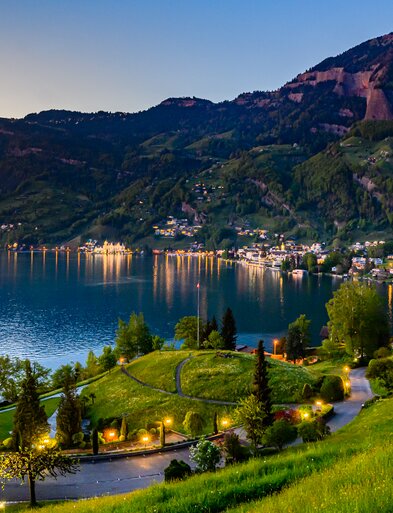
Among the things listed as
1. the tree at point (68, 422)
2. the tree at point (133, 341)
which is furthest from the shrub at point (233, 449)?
the tree at point (133, 341)

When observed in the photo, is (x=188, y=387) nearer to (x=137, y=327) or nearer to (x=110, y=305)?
(x=137, y=327)

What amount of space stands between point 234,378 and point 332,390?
42.5 ft

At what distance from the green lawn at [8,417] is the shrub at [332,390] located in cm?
3794

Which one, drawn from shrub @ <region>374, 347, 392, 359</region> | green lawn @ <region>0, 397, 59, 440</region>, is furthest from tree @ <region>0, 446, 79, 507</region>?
shrub @ <region>374, 347, 392, 359</region>

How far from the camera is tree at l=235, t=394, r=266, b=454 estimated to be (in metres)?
37.8

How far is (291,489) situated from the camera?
43.4 feet

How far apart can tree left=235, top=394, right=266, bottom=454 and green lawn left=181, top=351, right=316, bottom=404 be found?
61.6ft

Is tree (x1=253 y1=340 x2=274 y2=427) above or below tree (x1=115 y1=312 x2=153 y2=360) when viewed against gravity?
above

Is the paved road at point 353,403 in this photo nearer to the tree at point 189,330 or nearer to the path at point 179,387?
the path at point 179,387

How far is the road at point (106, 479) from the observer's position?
3553 cm

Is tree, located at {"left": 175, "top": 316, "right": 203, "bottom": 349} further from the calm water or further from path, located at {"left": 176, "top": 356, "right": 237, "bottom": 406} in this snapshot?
the calm water

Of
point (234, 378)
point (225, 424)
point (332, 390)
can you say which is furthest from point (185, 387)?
point (332, 390)

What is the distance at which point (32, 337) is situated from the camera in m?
132

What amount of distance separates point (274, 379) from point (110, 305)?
392 feet
